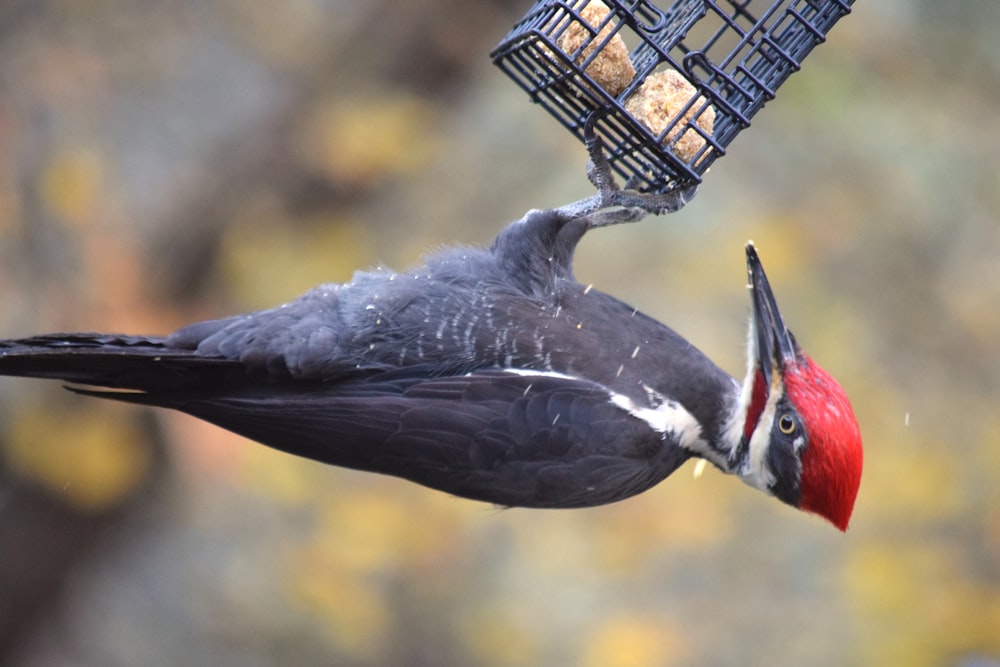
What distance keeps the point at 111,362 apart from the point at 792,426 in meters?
1.97

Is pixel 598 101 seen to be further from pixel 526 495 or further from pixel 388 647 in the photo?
pixel 388 647

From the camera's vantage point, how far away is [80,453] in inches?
192

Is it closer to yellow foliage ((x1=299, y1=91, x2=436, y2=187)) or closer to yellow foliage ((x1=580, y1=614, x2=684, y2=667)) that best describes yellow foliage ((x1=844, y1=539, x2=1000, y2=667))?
yellow foliage ((x1=580, y1=614, x2=684, y2=667))

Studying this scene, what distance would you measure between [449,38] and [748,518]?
3.16 m

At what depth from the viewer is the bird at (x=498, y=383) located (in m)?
3.28

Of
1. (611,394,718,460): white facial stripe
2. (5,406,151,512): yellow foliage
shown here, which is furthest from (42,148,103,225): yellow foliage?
(611,394,718,460): white facial stripe

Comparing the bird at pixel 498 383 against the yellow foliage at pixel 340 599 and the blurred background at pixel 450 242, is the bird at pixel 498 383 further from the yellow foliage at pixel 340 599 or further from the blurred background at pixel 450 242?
the yellow foliage at pixel 340 599

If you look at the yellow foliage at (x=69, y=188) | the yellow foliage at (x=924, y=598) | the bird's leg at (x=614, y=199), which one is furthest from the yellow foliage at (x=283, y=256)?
the yellow foliage at (x=924, y=598)

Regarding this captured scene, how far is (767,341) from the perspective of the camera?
11.5ft

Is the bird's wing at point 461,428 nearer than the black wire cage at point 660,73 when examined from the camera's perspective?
No

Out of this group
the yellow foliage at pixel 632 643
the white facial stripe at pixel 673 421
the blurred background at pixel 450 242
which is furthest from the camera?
the yellow foliage at pixel 632 643

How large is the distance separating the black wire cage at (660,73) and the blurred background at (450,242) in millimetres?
1824

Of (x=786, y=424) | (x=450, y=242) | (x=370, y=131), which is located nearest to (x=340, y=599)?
(x=450, y=242)

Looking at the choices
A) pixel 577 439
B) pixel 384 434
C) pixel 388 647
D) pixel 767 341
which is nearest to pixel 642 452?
pixel 577 439
